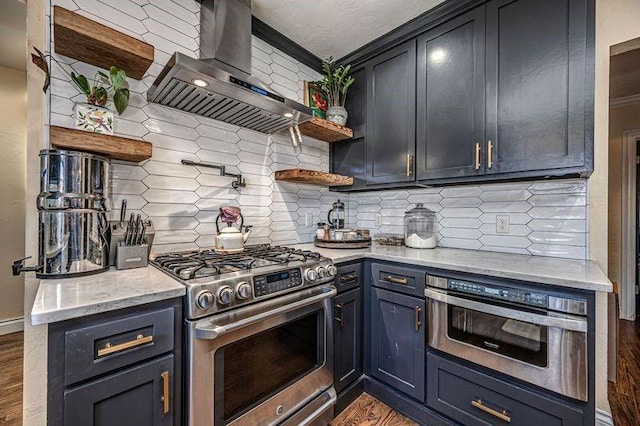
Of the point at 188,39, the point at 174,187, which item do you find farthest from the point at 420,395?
the point at 188,39

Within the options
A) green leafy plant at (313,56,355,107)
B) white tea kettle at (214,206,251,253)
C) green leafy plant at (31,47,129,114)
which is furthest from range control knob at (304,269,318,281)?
green leafy plant at (313,56,355,107)

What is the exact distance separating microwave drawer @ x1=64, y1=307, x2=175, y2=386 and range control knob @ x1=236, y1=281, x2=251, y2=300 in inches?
9.2

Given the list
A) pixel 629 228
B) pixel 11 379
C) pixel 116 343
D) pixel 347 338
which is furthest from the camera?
pixel 629 228

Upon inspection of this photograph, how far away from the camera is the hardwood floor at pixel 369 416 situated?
5.24 feet

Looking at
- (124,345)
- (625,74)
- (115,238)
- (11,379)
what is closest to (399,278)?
(124,345)

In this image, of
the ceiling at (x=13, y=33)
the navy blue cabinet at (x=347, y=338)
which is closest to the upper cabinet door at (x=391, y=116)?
the navy blue cabinet at (x=347, y=338)

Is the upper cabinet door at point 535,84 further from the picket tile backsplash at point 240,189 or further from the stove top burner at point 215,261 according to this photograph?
the stove top burner at point 215,261

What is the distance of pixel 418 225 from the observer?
216 cm

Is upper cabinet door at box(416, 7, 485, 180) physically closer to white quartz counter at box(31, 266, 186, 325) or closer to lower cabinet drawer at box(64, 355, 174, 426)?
white quartz counter at box(31, 266, 186, 325)

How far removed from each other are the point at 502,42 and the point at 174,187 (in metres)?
2.04

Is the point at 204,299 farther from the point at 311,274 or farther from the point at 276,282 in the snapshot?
the point at 311,274

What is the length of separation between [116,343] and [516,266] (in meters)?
1.67

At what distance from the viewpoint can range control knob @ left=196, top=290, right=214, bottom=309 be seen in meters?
0.97

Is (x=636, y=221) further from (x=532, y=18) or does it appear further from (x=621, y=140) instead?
(x=532, y=18)
